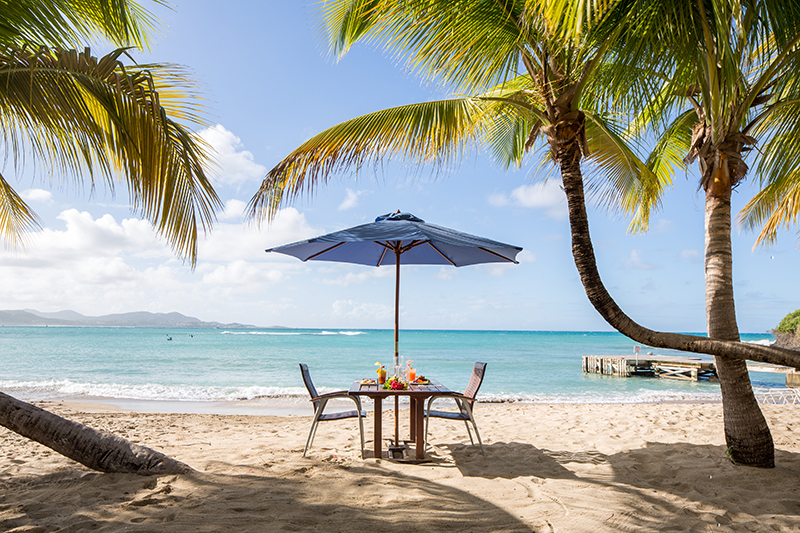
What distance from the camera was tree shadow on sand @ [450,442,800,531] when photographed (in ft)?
9.36

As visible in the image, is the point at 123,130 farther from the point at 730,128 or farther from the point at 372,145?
→ the point at 730,128

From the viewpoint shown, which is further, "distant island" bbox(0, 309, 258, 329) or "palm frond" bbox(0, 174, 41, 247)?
"distant island" bbox(0, 309, 258, 329)

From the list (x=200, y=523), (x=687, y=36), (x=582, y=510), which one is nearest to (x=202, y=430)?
(x=200, y=523)

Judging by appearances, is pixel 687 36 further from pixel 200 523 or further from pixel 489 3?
pixel 200 523

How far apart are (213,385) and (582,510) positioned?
47.4 ft

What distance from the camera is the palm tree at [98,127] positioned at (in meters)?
2.64

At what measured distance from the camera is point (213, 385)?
15.3 meters

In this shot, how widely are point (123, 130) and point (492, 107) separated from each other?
9.39 ft

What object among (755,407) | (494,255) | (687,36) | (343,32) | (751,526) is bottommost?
(751,526)

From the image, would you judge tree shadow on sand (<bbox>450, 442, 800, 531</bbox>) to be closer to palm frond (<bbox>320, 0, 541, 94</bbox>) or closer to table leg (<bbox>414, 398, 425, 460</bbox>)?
table leg (<bbox>414, 398, 425, 460</bbox>)

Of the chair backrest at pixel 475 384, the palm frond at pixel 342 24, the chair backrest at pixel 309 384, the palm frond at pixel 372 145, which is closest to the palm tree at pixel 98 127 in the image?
the palm frond at pixel 372 145

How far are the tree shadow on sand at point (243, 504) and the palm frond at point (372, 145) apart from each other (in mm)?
2376

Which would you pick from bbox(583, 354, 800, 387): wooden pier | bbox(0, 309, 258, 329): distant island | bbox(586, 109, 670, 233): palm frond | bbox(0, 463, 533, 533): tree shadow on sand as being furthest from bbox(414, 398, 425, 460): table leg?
bbox(0, 309, 258, 329): distant island

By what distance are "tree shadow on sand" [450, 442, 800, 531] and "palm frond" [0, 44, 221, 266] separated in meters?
2.94
